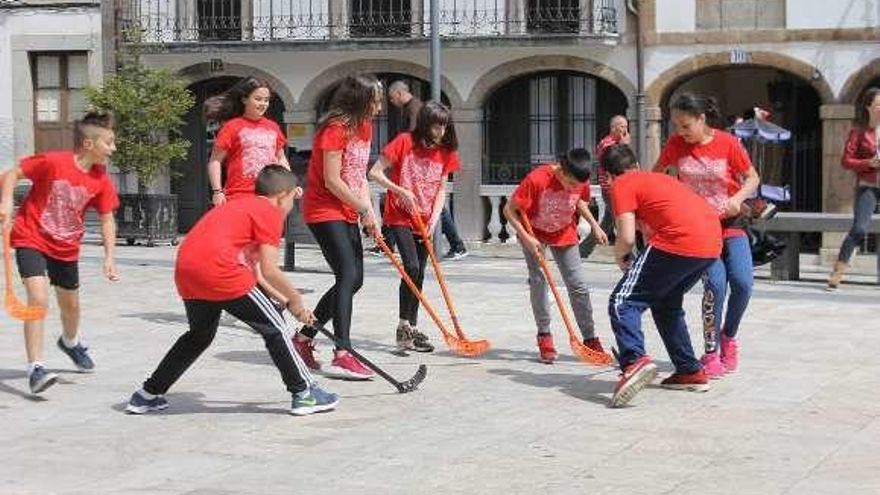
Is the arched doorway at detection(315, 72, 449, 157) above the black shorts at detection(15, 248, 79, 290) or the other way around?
above

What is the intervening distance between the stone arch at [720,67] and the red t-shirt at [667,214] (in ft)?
44.5

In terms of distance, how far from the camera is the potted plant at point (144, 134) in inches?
806

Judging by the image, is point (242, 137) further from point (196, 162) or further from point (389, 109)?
point (196, 162)

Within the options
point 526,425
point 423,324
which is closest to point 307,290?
point 423,324

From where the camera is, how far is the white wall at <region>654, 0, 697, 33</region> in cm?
2203

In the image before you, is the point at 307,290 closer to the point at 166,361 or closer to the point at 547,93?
the point at 166,361

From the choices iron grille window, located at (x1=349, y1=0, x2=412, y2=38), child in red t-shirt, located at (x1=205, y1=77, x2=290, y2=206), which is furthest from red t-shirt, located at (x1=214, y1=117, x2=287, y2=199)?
iron grille window, located at (x1=349, y1=0, x2=412, y2=38)

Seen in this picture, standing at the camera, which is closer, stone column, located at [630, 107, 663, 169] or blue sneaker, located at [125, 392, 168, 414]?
blue sneaker, located at [125, 392, 168, 414]

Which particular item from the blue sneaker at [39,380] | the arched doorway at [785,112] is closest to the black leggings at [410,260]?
the blue sneaker at [39,380]

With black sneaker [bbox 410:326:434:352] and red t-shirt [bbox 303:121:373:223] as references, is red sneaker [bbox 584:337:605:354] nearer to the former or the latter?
black sneaker [bbox 410:326:434:352]

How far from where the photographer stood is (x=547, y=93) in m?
23.3

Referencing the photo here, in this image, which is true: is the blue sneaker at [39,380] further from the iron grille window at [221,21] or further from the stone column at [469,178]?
the iron grille window at [221,21]

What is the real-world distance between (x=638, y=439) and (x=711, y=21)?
15.2 meters

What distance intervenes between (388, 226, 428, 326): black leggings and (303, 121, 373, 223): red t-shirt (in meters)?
0.87
